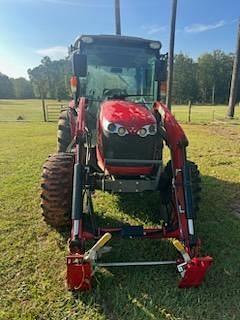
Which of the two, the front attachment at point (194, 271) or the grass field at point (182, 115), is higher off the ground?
the front attachment at point (194, 271)

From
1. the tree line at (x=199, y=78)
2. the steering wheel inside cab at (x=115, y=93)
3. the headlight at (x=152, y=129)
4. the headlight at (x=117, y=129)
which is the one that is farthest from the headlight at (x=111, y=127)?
the tree line at (x=199, y=78)

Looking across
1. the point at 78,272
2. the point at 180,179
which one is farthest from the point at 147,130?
the point at 78,272

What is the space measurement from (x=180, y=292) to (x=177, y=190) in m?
1.00

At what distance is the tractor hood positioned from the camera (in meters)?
3.31

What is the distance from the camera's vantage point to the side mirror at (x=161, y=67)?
14.5 ft

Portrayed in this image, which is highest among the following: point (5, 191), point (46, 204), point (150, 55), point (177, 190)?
point (150, 55)

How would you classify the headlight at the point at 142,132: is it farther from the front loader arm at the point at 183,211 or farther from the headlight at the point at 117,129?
the front loader arm at the point at 183,211

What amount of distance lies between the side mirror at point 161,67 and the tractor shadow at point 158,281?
193cm

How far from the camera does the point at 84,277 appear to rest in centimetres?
277

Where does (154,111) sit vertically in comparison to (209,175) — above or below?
above

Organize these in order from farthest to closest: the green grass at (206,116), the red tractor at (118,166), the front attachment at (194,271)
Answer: the green grass at (206,116)
the red tractor at (118,166)
the front attachment at (194,271)

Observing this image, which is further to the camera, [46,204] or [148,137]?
[46,204]

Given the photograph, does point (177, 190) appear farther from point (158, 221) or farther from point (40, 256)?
point (40, 256)

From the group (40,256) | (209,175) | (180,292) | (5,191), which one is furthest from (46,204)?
(209,175)
